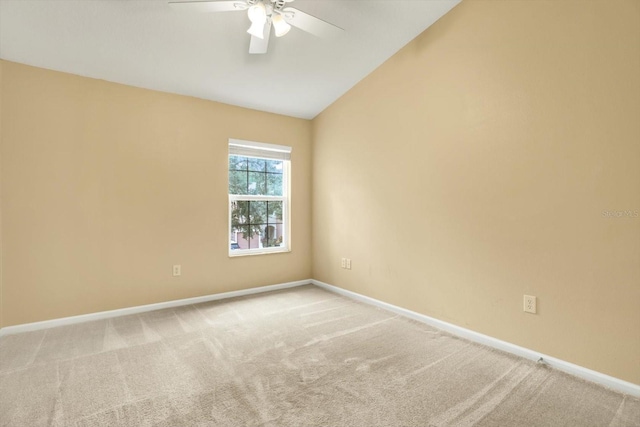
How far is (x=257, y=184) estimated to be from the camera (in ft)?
13.1

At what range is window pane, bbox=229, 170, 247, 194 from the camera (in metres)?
3.78

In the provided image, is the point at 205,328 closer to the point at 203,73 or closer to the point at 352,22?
the point at 203,73

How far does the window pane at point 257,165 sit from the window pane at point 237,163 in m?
0.07

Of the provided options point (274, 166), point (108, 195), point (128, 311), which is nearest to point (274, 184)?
point (274, 166)

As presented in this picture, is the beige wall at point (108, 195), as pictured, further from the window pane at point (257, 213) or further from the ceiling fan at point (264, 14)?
the ceiling fan at point (264, 14)

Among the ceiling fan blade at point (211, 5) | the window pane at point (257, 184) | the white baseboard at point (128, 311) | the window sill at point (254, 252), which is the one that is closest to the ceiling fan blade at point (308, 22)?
the ceiling fan blade at point (211, 5)

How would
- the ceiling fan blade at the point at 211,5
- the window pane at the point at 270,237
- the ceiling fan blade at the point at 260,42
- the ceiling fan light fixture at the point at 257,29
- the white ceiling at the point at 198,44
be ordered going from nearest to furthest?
the ceiling fan blade at the point at 211,5 → the ceiling fan light fixture at the point at 257,29 → the ceiling fan blade at the point at 260,42 → the white ceiling at the point at 198,44 → the window pane at the point at 270,237

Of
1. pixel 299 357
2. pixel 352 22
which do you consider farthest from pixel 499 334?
pixel 352 22

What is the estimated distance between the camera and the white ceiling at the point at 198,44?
2264 mm

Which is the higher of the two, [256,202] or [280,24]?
[280,24]

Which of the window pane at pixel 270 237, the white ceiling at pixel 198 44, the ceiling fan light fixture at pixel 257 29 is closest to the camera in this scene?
the ceiling fan light fixture at pixel 257 29

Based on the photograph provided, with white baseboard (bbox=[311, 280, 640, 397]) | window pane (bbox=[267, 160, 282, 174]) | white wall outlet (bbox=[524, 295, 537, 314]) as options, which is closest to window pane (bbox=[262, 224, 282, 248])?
window pane (bbox=[267, 160, 282, 174])

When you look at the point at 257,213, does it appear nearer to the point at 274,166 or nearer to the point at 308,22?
the point at 274,166

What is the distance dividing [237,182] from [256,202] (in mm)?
360
